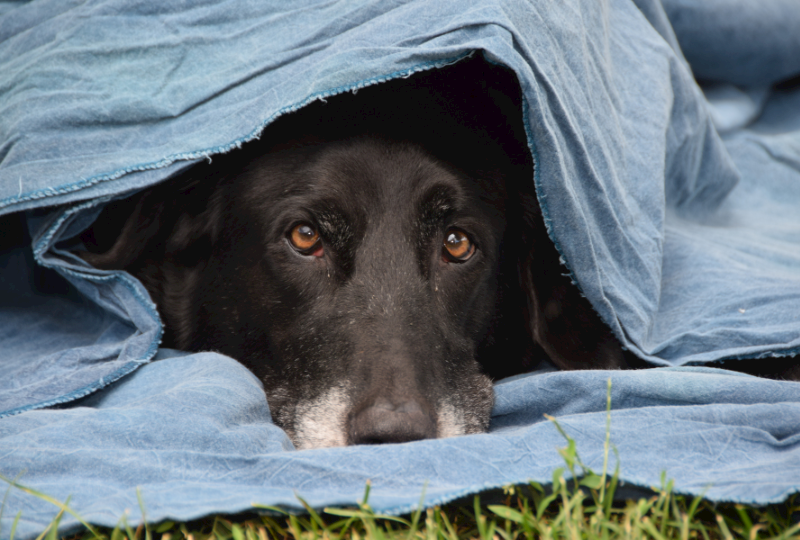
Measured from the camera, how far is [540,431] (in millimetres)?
1687

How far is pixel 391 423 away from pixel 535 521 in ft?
1.91

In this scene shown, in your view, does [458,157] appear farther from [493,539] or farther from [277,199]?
[493,539]

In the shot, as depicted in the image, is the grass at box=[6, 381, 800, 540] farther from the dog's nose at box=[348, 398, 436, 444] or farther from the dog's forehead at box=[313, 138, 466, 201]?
the dog's forehead at box=[313, 138, 466, 201]

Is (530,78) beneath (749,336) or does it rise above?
above

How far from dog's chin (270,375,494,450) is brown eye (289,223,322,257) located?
1.62 ft

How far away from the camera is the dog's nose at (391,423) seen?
1878mm

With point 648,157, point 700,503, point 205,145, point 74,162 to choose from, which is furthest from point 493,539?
point 648,157

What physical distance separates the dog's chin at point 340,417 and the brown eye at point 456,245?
470 millimetres

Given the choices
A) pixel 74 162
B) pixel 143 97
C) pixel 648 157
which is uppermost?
pixel 143 97

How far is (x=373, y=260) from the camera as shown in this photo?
230 centimetres

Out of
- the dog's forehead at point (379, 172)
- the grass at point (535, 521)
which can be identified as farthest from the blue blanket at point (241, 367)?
the dog's forehead at point (379, 172)

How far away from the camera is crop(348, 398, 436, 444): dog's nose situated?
1.88 metres

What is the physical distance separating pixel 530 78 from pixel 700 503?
132cm

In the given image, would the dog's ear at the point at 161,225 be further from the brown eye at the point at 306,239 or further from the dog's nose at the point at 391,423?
the dog's nose at the point at 391,423
